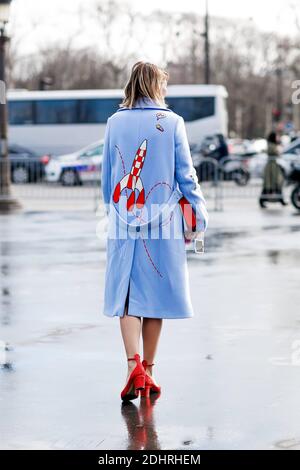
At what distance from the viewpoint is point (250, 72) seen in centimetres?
10238

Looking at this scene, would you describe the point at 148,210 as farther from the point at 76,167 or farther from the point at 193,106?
the point at 193,106

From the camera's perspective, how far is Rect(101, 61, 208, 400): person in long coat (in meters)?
6.53

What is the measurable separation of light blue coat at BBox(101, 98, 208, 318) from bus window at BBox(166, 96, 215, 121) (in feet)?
124

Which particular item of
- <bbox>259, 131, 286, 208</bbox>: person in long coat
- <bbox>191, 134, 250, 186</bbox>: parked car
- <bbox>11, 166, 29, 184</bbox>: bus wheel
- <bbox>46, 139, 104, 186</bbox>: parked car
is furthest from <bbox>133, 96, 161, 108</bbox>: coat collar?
<bbox>46, 139, 104, 186</bbox>: parked car

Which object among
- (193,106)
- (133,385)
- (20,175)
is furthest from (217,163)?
(133,385)

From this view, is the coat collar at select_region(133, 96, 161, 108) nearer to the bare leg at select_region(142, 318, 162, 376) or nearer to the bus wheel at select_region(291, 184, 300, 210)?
the bare leg at select_region(142, 318, 162, 376)

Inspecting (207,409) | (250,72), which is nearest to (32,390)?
(207,409)

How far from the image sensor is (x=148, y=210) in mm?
6535

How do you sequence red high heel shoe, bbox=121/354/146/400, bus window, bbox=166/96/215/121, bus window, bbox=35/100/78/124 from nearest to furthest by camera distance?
red high heel shoe, bbox=121/354/146/400 < bus window, bbox=166/96/215/121 < bus window, bbox=35/100/78/124

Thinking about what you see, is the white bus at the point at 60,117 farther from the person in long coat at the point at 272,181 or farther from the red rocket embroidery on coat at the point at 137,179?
the red rocket embroidery on coat at the point at 137,179

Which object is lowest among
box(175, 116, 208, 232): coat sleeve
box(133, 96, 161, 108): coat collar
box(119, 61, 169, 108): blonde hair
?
box(175, 116, 208, 232): coat sleeve

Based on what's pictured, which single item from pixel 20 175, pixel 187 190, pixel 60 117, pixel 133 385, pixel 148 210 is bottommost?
pixel 20 175

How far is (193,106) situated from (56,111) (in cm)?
547

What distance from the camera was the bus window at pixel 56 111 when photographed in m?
46.3
